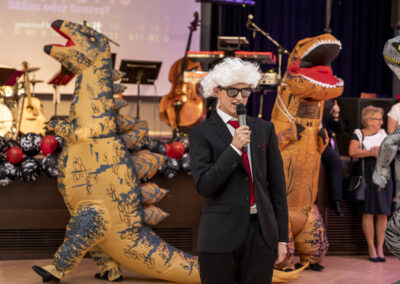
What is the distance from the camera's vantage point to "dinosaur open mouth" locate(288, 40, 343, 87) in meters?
4.58

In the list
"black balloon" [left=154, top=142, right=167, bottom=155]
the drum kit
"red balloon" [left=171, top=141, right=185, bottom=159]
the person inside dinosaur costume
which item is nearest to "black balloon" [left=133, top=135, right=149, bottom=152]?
the person inside dinosaur costume

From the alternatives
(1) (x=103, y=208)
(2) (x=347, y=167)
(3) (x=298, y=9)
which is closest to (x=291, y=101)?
(2) (x=347, y=167)

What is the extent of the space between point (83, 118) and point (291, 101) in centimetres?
157

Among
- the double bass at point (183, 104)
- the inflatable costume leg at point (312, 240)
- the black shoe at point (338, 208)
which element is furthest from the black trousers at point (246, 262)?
the double bass at point (183, 104)

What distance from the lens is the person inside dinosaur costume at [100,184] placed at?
164 inches

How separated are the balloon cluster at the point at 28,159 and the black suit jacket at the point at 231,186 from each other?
8.28ft

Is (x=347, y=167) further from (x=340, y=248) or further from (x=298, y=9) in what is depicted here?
(x=298, y=9)

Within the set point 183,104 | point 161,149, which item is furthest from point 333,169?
point 183,104

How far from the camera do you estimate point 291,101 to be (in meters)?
4.73

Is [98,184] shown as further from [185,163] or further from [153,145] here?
[185,163]

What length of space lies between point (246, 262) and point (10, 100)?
22.0 ft

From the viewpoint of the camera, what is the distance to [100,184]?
4203mm

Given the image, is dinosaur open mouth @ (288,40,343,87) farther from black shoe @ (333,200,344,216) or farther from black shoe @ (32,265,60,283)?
black shoe @ (32,265,60,283)

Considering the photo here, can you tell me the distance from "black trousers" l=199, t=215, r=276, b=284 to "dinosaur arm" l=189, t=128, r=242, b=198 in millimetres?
226
